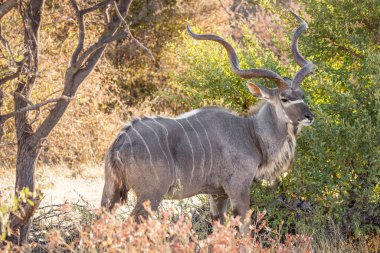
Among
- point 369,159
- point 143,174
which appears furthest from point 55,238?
point 369,159

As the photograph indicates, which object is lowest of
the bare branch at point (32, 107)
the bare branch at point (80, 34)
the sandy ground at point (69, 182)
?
the sandy ground at point (69, 182)

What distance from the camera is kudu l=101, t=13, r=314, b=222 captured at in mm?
4371

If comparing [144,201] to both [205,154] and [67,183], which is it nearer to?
[205,154]

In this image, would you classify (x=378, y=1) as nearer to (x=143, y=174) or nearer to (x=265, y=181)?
(x=265, y=181)

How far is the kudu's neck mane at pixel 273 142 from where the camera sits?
5.04m

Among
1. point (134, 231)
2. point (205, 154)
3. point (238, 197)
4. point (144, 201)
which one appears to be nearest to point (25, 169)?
point (144, 201)

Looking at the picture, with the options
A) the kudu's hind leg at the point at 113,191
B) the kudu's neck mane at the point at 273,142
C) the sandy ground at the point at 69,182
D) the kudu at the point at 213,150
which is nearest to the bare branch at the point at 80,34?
the kudu at the point at 213,150

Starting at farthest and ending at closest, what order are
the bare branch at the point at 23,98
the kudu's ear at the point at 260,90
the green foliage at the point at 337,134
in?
the kudu's ear at the point at 260,90
the green foliage at the point at 337,134
the bare branch at the point at 23,98

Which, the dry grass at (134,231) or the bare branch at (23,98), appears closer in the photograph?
the dry grass at (134,231)

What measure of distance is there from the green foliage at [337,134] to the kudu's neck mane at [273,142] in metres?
0.09

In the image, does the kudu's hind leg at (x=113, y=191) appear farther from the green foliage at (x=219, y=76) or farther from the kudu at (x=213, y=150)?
the green foliage at (x=219, y=76)

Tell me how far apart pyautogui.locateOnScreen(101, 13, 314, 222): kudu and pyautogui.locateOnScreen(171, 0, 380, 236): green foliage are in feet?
0.54

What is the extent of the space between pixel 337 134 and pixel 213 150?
0.83 metres

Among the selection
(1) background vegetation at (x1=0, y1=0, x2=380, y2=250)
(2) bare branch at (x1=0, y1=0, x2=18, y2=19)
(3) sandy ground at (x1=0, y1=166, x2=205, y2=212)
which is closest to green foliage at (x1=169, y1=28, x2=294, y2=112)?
(1) background vegetation at (x1=0, y1=0, x2=380, y2=250)
